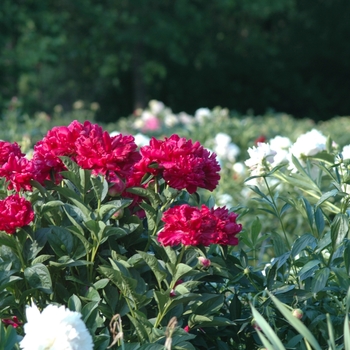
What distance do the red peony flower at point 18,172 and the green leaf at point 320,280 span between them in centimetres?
69

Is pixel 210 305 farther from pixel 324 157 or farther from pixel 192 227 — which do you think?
pixel 324 157

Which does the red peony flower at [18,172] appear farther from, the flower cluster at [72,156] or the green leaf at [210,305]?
the green leaf at [210,305]

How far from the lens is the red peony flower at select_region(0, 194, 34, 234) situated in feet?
5.08

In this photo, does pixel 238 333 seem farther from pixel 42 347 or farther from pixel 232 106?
pixel 232 106

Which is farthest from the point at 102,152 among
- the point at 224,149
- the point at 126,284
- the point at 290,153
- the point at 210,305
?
the point at 224,149

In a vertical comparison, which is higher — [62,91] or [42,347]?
[62,91]

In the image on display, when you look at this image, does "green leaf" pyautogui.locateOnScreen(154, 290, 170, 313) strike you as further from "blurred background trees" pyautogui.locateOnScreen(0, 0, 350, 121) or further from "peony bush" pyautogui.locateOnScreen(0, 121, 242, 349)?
"blurred background trees" pyautogui.locateOnScreen(0, 0, 350, 121)

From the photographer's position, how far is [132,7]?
17.8 m

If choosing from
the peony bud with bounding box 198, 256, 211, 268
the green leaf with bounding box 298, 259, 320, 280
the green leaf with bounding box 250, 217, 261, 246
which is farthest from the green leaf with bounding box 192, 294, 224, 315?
the green leaf with bounding box 250, 217, 261, 246

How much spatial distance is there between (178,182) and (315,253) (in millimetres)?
431

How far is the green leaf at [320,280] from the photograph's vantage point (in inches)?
66.1

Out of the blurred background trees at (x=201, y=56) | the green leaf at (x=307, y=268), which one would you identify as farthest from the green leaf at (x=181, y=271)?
the blurred background trees at (x=201, y=56)

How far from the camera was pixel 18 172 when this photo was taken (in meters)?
1.65

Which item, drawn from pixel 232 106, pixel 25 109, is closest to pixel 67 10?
pixel 232 106
